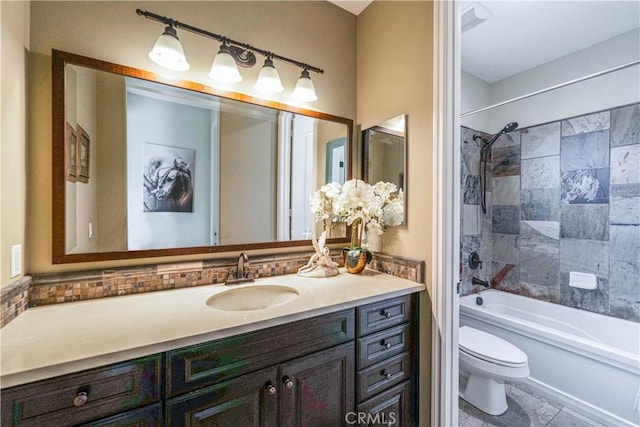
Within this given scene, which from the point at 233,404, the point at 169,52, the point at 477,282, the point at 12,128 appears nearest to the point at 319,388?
the point at 233,404

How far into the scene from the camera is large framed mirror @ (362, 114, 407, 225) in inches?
62.2

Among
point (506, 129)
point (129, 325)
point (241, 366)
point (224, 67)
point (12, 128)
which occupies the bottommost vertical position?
point (241, 366)

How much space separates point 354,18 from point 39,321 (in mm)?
2332

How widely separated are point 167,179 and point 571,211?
121 inches

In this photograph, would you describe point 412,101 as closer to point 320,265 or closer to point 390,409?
point 320,265

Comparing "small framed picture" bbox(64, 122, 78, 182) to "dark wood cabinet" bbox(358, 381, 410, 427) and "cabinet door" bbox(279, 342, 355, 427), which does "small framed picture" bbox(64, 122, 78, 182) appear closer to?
"cabinet door" bbox(279, 342, 355, 427)

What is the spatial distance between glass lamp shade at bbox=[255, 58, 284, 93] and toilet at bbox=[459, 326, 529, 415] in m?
2.03

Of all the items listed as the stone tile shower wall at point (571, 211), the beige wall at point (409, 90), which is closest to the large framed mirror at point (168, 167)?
the beige wall at point (409, 90)

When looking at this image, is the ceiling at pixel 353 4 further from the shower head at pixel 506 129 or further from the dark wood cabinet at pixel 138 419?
the dark wood cabinet at pixel 138 419

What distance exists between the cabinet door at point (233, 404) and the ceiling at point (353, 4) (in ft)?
7.02

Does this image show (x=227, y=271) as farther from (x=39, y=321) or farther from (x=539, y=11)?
(x=539, y=11)

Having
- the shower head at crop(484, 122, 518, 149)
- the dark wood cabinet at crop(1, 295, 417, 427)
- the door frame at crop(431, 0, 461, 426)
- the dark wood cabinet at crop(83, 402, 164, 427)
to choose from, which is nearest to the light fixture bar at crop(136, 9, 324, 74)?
the door frame at crop(431, 0, 461, 426)

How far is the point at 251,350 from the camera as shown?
0.95 metres

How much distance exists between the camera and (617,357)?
5.28 feet
